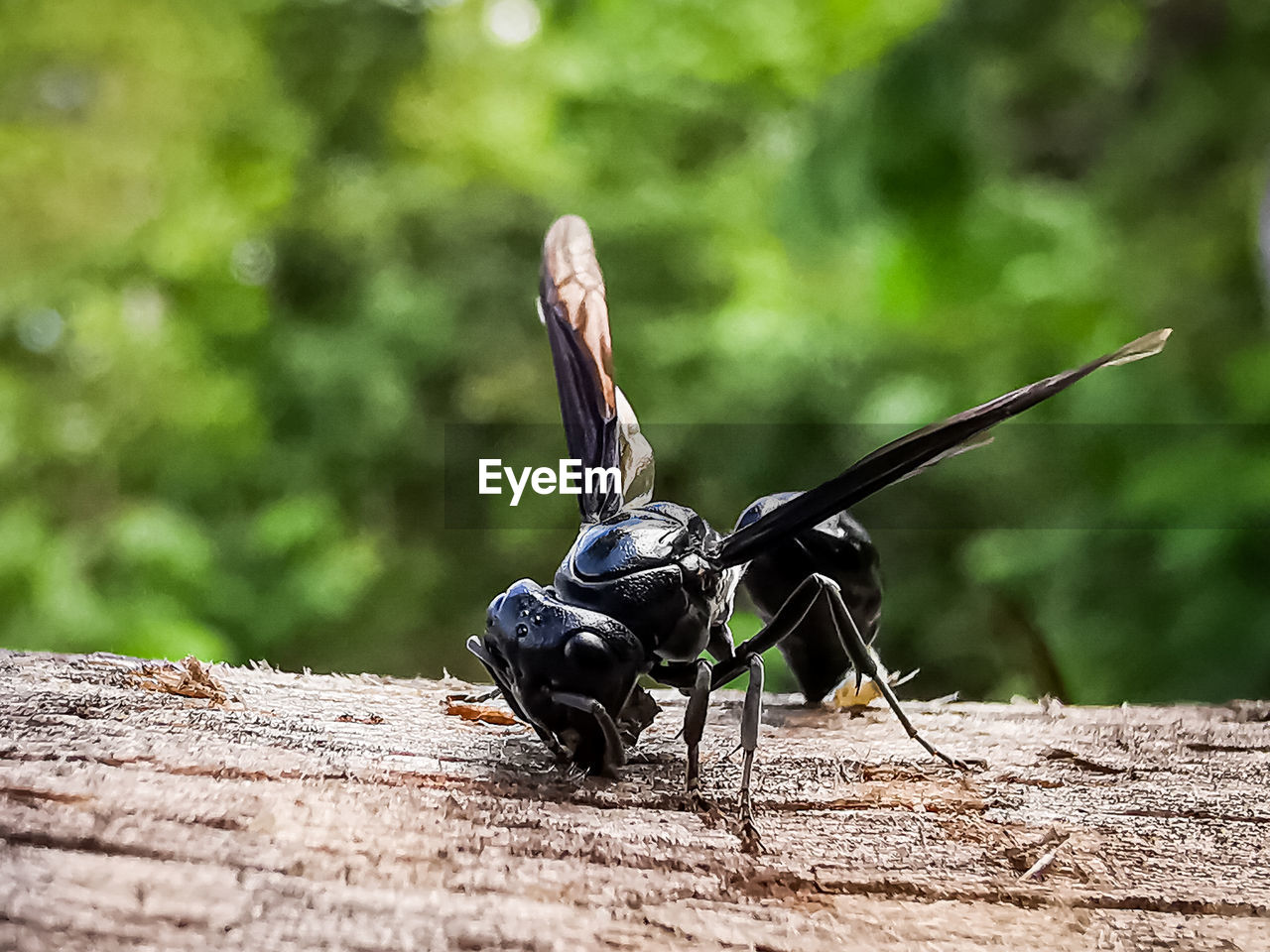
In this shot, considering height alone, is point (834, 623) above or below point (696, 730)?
above

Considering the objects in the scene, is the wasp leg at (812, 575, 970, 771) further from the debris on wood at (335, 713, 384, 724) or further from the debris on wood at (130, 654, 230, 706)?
the debris on wood at (130, 654, 230, 706)

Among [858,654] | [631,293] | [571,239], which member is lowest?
[858,654]

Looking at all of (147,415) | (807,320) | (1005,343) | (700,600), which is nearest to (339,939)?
(700,600)

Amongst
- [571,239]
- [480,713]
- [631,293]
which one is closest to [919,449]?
[480,713]

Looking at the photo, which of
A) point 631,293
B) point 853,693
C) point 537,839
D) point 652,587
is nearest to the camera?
point 537,839

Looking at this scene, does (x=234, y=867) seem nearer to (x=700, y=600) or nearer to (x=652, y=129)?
(x=700, y=600)

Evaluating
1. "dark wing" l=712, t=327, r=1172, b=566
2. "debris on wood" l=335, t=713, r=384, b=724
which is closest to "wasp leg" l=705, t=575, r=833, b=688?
"dark wing" l=712, t=327, r=1172, b=566

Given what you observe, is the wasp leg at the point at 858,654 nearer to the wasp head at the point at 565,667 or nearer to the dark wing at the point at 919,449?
the dark wing at the point at 919,449

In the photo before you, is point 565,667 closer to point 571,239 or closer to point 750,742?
point 750,742
